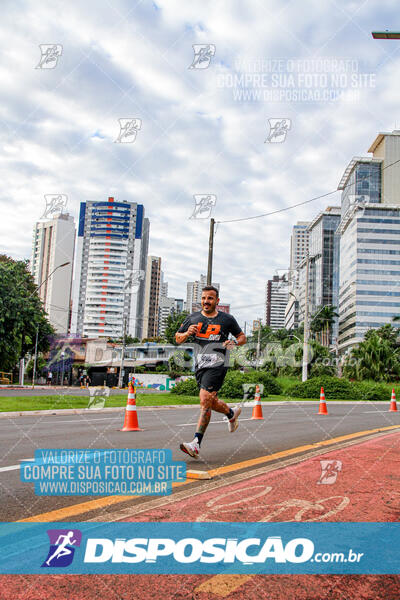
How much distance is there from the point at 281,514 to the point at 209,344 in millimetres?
2448

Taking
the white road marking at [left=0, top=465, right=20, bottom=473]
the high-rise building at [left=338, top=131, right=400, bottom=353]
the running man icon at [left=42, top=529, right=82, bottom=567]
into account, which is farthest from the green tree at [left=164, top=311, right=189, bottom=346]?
the running man icon at [left=42, top=529, right=82, bottom=567]

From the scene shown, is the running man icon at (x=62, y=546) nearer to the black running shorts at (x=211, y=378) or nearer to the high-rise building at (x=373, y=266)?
the black running shorts at (x=211, y=378)

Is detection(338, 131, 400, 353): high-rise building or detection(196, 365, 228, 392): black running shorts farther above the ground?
detection(338, 131, 400, 353): high-rise building

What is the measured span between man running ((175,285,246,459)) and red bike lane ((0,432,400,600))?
39.4 inches

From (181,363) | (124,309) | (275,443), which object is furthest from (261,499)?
(124,309)

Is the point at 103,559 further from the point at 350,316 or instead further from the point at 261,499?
the point at 350,316

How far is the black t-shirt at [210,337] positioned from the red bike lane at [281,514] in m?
1.32

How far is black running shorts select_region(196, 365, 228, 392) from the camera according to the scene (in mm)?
5484

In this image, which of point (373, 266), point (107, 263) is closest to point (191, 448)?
point (373, 266)

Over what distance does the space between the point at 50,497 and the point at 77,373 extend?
66.4m

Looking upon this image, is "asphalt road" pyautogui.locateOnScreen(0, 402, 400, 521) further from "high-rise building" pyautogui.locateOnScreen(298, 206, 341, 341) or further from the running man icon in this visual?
"high-rise building" pyautogui.locateOnScreen(298, 206, 341, 341)

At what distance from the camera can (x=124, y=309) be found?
179500 millimetres

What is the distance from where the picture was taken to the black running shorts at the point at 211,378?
5.48 meters

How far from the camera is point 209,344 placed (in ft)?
18.2
